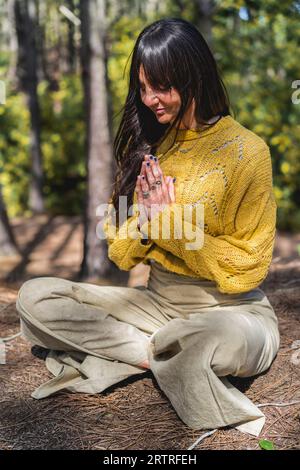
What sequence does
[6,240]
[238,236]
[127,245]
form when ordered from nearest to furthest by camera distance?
[238,236]
[127,245]
[6,240]

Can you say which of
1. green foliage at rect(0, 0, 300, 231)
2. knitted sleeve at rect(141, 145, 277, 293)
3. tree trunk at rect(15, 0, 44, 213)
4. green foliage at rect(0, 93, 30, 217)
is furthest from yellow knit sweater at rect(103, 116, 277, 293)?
tree trunk at rect(15, 0, 44, 213)

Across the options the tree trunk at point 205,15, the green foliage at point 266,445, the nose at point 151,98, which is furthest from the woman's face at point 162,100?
the tree trunk at point 205,15

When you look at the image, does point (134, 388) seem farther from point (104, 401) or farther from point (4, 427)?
point (4, 427)

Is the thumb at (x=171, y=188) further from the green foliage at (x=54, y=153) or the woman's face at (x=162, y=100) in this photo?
the green foliage at (x=54, y=153)

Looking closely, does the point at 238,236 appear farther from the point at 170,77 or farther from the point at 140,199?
the point at 170,77

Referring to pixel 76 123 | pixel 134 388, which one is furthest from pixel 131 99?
pixel 76 123

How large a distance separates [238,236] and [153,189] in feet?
1.27

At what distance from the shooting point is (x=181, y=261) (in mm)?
2338

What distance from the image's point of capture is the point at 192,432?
2.07 meters

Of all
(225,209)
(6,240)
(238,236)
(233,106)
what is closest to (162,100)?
(225,209)

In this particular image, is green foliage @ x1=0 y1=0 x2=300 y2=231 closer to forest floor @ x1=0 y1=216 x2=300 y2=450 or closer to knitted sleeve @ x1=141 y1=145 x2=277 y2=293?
knitted sleeve @ x1=141 y1=145 x2=277 y2=293

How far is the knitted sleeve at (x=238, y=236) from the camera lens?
2.16 m

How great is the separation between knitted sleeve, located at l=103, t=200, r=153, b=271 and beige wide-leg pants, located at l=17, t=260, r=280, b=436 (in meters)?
0.11

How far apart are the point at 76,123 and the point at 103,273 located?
5468 mm
